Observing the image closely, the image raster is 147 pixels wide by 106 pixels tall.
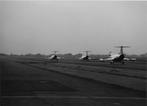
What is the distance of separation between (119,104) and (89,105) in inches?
56.6

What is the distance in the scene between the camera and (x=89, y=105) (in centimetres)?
1224

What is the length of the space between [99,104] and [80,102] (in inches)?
38.6

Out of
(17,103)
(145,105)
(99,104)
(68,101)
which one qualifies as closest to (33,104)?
(17,103)

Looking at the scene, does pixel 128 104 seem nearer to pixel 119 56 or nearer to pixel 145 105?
pixel 145 105

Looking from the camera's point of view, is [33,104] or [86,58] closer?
[33,104]

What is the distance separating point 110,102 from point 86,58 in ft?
333

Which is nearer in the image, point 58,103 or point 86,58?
point 58,103

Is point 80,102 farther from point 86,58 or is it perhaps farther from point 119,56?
point 86,58

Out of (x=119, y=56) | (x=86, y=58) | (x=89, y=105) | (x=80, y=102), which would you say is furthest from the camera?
(x=86, y=58)

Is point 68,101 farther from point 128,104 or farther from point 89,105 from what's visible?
point 128,104

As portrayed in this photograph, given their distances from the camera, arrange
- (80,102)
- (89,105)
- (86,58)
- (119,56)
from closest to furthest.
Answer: (89,105)
(80,102)
(119,56)
(86,58)

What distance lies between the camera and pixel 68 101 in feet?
44.1

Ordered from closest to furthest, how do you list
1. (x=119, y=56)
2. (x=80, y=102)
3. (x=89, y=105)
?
(x=89, y=105) < (x=80, y=102) < (x=119, y=56)

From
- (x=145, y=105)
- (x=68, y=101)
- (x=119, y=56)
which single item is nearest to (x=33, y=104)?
(x=68, y=101)
